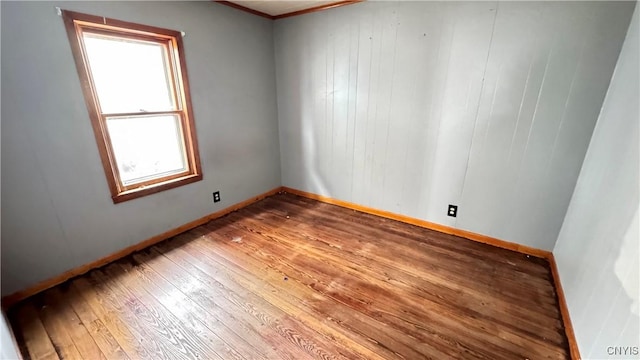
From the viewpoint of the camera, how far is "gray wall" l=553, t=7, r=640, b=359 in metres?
1.09

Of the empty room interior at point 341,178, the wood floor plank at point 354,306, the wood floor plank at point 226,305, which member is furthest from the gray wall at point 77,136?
the wood floor plank at point 354,306

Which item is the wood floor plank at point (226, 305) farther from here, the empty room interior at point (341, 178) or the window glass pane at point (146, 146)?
the window glass pane at point (146, 146)

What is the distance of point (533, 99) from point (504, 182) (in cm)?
70

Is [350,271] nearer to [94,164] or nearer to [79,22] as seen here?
[94,164]

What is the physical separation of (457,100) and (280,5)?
1994 millimetres

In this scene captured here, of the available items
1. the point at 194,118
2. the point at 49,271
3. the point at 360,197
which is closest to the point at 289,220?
the point at 360,197

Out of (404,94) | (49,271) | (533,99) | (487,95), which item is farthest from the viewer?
(404,94)

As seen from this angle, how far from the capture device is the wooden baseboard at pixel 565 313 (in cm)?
141

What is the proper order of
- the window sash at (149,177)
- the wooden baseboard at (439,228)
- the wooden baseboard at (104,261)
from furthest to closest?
the wooden baseboard at (439,228) → the window sash at (149,177) → the wooden baseboard at (104,261)

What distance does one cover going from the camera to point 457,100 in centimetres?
234

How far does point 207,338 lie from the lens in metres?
1.53

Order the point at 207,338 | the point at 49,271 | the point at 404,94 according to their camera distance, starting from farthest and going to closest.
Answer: the point at 404,94, the point at 49,271, the point at 207,338

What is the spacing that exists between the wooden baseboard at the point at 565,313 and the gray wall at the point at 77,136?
3.05 m

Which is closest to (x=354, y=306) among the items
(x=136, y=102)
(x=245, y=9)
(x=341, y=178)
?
(x=341, y=178)
